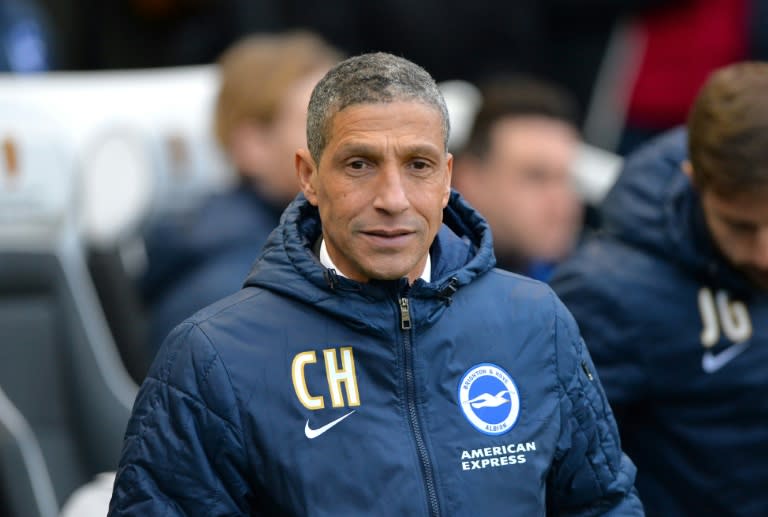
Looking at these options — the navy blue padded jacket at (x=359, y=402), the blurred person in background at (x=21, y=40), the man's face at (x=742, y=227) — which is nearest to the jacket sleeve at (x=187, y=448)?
the navy blue padded jacket at (x=359, y=402)

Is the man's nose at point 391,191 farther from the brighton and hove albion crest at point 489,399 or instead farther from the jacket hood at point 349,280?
the brighton and hove albion crest at point 489,399

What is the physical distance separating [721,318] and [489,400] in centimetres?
107

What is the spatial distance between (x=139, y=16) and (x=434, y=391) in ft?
16.4

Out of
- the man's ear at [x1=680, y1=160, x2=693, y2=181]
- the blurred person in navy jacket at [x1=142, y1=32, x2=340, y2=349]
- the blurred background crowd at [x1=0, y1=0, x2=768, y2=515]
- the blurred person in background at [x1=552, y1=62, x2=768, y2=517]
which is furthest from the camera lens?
the blurred person in navy jacket at [x1=142, y1=32, x2=340, y2=349]

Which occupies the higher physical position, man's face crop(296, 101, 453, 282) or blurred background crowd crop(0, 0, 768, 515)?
man's face crop(296, 101, 453, 282)

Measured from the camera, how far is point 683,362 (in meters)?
3.51

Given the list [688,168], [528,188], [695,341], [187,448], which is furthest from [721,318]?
[528,188]

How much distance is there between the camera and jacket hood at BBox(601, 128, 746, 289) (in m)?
3.54

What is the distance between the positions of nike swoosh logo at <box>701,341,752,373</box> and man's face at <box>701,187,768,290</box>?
144mm

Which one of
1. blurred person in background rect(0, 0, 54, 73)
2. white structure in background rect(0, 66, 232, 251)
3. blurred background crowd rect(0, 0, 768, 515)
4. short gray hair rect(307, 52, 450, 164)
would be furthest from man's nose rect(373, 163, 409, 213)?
blurred person in background rect(0, 0, 54, 73)

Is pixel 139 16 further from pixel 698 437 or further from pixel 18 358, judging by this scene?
pixel 698 437

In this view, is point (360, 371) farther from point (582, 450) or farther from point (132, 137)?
point (132, 137)

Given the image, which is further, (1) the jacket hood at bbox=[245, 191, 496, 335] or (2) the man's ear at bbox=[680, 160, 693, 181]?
(2) the man's ear at bbox=[680, 160, 693, 181]

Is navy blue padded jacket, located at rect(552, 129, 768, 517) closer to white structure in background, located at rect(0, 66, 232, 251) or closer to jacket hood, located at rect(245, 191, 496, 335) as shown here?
jacket hood, located at rect(245, 191, 496, 335)
